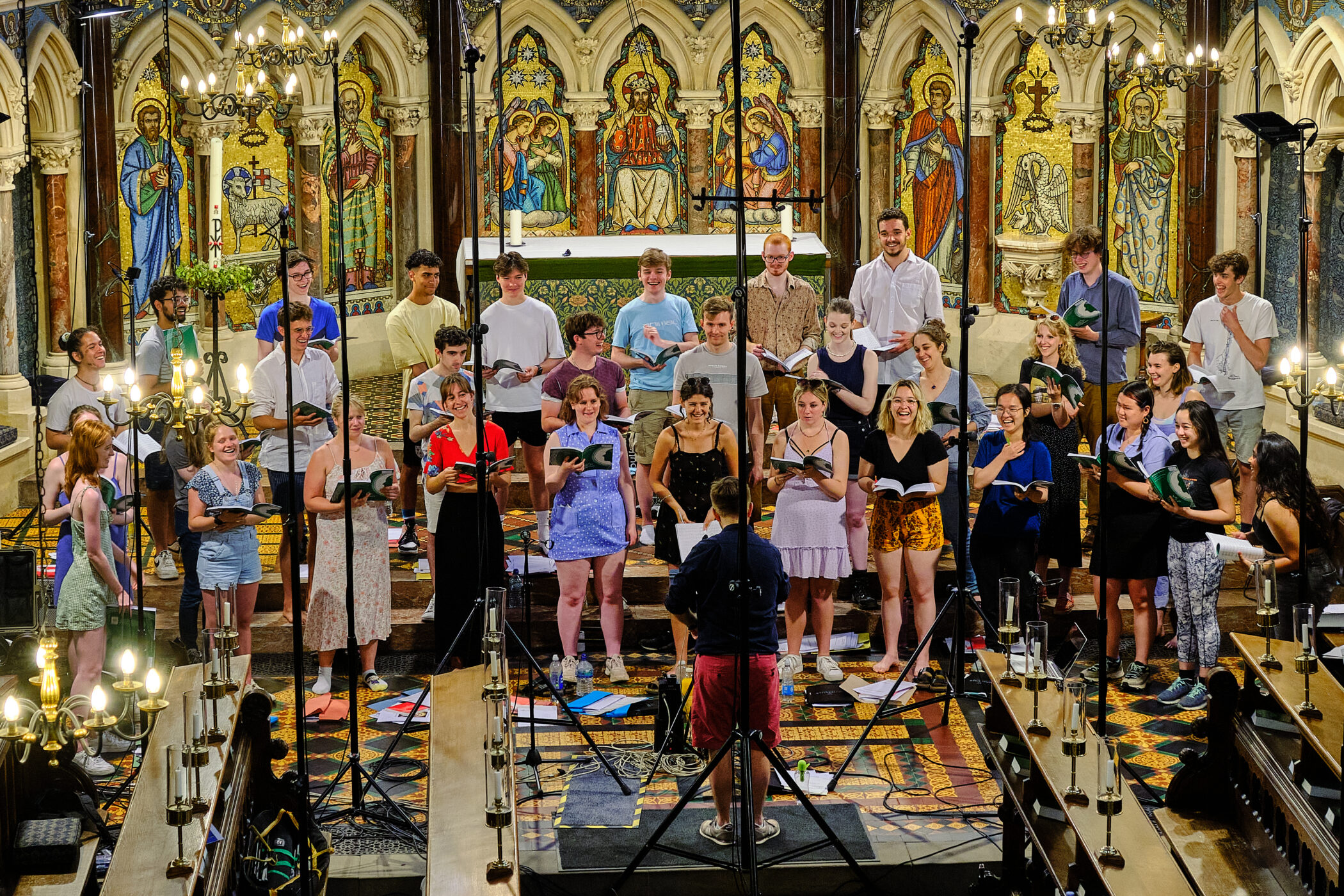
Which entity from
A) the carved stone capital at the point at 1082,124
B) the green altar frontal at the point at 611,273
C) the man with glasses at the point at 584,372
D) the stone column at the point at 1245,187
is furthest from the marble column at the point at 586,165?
the man with glasses at the point at 584,372

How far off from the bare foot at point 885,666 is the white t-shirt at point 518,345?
218cm

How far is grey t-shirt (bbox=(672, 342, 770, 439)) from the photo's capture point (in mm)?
8844

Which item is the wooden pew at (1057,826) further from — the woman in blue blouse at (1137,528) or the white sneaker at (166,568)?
the white sneaker at (166,568)

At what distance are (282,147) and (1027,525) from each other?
7654 millimetres

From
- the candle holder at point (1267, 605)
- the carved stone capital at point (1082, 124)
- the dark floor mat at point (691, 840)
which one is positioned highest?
the carved stone capital at point (1082, 124)

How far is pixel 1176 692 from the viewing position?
26.3 feet

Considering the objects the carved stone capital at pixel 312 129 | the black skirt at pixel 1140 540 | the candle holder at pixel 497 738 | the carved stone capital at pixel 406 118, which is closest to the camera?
the candle holder at pixel 497 738

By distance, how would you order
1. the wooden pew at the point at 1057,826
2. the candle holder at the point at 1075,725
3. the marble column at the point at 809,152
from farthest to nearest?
the marble column at the point at 809,152 < the candle holder at the point at 1075,725 < the wooden pew at the point at 1057,826

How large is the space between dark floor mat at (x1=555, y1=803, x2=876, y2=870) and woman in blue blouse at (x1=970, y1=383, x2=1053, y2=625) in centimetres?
163

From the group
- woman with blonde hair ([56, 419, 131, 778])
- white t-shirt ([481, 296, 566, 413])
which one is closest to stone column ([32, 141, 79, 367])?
white t-shirt ([481, 296, 566, 413])

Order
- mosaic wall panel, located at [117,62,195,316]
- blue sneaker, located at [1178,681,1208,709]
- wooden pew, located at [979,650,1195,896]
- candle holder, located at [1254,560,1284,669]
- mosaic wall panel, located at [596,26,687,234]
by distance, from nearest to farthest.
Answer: wooden pew, located at [979,650,1195,896], candle holder, located at [1254,560,1284,669], blue sneaker, located at [1178,681,1208,709], mosaic wall panel, located at [117,62,195,316], mosaic wall panel, located at [596,26,687,234]

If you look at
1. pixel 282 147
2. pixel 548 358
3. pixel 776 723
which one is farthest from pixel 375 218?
pixel 776 723

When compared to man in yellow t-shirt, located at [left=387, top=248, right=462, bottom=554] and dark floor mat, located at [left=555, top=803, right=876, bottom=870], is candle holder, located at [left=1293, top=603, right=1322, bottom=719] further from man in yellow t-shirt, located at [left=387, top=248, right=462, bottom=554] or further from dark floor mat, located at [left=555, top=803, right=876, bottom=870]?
man in yellow t-shirt, located at [left=387, top=248, right=462, bottom=554]

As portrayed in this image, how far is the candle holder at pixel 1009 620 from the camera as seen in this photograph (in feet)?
21.4
